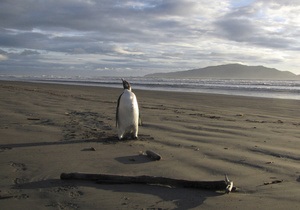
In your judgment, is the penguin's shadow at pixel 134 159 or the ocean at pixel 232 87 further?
the ocean at pixel 232 87

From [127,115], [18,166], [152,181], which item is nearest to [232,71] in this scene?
Result: [127,115]

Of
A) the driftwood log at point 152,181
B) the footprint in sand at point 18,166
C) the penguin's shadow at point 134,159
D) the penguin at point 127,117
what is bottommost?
the footprint in sand at point 18,166

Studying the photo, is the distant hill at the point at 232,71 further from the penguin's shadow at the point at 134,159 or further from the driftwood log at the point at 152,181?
the driftwood log at the point at 152,181

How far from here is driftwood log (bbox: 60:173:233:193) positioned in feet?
12.4

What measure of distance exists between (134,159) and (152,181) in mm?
1267

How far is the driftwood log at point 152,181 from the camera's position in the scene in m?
3.78

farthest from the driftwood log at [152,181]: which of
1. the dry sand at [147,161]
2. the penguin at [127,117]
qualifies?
the penguin at [127,117]

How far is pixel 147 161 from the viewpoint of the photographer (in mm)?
5098

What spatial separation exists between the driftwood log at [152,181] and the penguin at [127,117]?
267 cm

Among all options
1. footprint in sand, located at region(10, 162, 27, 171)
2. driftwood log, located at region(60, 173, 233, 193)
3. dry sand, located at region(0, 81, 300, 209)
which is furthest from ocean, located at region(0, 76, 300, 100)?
footprint in sand, located at region(10, 162, 27, 171)

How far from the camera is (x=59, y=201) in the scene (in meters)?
3.52

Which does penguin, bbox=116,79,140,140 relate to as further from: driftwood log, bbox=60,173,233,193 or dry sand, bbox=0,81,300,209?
driftwood log, bbox=60,173,233,193

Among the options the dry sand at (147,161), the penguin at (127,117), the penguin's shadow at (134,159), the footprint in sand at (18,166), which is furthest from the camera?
the penguin at (127,117)

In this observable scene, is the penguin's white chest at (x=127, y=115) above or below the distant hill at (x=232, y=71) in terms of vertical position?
below
